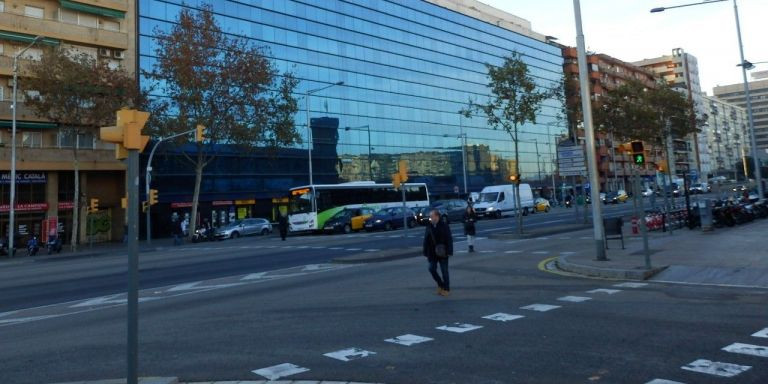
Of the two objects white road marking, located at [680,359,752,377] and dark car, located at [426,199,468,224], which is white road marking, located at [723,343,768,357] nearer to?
white road marking, located at [680,359,752,377]

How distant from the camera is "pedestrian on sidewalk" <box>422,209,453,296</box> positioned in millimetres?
9883

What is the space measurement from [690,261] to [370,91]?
55.5 m

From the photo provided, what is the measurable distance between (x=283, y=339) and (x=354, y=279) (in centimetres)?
601

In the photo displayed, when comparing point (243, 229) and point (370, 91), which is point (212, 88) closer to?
point (243, 229)

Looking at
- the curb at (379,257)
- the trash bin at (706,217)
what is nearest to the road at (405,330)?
the curb at (379,257)

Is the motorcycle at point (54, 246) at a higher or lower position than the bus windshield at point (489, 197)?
lower

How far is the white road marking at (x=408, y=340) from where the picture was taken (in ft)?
21.4

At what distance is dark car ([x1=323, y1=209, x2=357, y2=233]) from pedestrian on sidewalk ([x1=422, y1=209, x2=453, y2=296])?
85.6ft

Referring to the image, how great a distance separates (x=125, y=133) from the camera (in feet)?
14.8

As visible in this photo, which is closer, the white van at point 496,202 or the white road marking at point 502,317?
the white road marking at point 502,317

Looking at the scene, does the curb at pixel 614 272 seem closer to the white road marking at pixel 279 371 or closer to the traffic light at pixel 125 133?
the white road marking at pixel 279 371

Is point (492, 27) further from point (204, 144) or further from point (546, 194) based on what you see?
point (204, 144)

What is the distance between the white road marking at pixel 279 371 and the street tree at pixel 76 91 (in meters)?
31.6

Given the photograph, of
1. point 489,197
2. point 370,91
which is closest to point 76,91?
point 489,197
